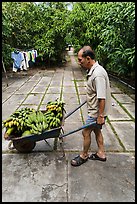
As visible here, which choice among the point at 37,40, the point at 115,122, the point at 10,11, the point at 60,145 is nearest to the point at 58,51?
the point at 37,40

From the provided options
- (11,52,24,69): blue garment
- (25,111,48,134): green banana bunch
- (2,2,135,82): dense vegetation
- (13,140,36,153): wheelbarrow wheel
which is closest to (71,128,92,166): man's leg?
→ (25,111,48,134): green banana bunch

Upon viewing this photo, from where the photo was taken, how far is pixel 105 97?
2203 millimetres

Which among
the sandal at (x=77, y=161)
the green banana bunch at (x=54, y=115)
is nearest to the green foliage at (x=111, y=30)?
the green banana bunch at (x=54, y=115)

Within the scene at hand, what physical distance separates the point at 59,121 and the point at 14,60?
6271 mm

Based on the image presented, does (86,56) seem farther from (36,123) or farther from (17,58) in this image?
(17,58)

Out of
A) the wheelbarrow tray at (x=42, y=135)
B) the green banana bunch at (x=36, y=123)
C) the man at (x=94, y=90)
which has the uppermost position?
the man at (x=94, y=90)

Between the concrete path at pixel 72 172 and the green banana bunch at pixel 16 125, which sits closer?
the concrete path at pixel 72 172

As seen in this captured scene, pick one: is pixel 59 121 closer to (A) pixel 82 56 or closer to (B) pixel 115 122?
(A) pixel 82 56

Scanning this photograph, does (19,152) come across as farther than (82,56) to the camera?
Yes

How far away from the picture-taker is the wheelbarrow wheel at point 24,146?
8.65 ft

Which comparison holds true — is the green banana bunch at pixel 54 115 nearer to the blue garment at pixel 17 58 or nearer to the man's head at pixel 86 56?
the man's head at pixel 86 56

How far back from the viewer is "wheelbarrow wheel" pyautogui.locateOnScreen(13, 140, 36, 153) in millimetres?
2637

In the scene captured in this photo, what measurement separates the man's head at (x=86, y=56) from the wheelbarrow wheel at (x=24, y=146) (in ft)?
4.20

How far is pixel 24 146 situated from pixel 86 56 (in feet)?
4.77
